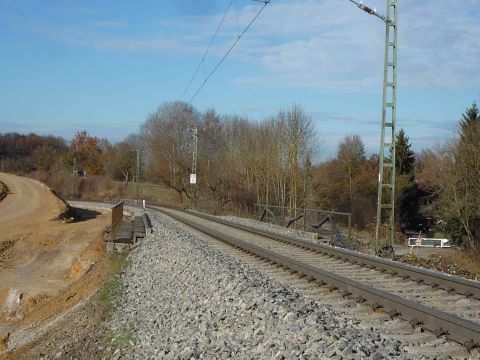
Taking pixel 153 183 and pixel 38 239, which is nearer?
pixel 38 239

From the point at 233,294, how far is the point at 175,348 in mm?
1975

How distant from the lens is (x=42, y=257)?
30.2m

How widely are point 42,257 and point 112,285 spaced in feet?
60.2

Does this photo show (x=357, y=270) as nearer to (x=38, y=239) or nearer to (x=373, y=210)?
(x=38, y=239)

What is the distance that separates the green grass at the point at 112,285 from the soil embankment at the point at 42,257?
66 cm

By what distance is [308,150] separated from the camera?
56812mm

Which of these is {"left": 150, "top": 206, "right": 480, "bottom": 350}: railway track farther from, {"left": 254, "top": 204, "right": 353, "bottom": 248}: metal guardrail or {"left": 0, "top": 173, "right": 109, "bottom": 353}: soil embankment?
{"left": 0, "top": 173, "right": 109, "bottom": 353}: soil embankment

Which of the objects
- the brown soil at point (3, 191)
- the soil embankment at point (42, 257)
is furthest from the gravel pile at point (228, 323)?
the brown soil at point (3, 191)

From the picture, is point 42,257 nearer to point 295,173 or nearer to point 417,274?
point 417,274

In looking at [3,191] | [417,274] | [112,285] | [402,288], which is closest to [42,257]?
[112,285]

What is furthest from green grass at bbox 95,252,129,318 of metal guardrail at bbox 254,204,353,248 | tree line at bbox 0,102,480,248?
tree line at bbox 0,102,480,248

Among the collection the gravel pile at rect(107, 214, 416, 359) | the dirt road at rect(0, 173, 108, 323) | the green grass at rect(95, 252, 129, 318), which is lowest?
the dirt road at rect(0, 173, 108, 323)

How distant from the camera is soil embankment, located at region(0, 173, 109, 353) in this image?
17.3 metres

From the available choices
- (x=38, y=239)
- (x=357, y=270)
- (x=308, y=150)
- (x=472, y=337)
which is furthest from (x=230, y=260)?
A: (x=308, y=150)
